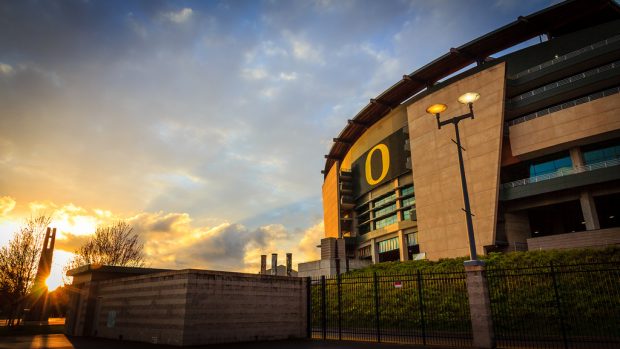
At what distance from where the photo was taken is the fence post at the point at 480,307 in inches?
546

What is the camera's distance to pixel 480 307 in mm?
14109

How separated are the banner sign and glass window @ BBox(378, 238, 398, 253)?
32.2ft

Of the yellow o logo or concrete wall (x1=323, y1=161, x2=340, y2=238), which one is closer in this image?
the yellow o logo

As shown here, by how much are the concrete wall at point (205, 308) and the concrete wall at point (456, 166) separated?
1205 inches

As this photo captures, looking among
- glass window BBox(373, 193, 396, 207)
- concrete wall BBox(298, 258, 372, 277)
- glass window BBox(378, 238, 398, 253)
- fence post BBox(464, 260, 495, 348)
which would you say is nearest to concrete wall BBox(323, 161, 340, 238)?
glass window BBox(373, 193, 396, 207)

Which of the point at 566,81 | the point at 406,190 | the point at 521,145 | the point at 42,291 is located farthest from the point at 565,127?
the point at 42,291

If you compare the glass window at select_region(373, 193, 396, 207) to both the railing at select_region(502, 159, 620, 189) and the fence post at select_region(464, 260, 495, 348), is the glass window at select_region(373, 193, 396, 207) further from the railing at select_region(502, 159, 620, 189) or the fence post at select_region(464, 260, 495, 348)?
the fence post at select_region(464, 260, 495, 348)

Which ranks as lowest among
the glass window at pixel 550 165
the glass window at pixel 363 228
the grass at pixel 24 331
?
the grass at pixel 24 331

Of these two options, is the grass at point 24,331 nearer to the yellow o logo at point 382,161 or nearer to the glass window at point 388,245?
the glass window at point 388,245

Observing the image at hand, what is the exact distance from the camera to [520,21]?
160 ft

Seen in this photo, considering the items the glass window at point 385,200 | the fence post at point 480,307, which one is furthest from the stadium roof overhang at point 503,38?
the fence post at point 480,307

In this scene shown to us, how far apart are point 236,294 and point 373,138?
180ft

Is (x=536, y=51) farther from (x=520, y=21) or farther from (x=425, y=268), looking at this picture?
(x=425, y=268)

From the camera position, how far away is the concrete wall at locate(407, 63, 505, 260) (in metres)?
43.6
